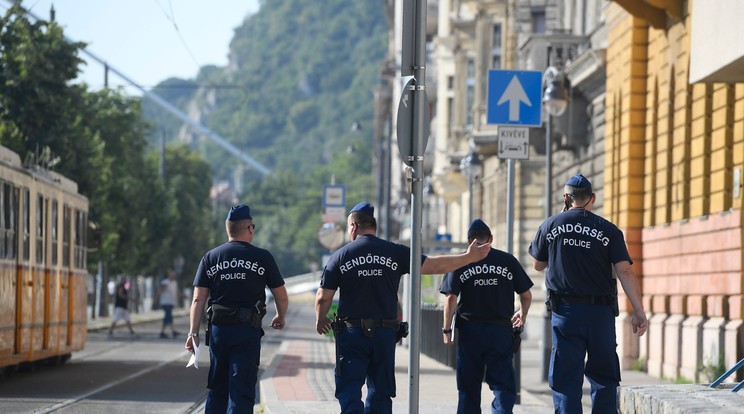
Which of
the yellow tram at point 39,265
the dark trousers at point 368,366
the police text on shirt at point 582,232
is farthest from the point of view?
the yellow tram at point 39,265

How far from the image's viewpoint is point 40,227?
2353cm

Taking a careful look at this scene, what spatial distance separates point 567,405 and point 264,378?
10808mm

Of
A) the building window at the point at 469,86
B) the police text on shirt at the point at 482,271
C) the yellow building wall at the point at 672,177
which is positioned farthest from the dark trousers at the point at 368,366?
the building window at the point at 469,86

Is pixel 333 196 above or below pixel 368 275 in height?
above

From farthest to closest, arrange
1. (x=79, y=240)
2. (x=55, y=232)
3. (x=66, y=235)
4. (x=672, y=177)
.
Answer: (x=79, y=240)
(x=66, y=235)
(x=672, y=177)
(x=55, y=232)

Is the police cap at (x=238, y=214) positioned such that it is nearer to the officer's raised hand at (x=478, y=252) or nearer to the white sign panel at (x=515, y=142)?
the officer's raised hand at (x=478, y=252)

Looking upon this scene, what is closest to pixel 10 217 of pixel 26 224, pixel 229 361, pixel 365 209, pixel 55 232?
pixel 26 224

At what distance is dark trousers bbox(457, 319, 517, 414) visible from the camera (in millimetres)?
13062

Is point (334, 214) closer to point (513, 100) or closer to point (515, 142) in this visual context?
point (513, 100)

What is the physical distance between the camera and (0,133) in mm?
38844

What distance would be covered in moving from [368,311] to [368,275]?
25 cm

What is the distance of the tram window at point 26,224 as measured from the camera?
22.2m

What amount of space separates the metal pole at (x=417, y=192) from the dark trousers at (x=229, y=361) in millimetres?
1422

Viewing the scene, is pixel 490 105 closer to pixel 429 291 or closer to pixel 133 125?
pixel 429 291
